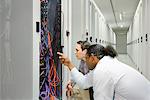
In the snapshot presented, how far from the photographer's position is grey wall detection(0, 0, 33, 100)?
1.27 meters

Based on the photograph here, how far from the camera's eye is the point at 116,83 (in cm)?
193

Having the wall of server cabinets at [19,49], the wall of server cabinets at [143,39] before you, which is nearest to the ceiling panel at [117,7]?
the wall of server cabinets at [143,39]

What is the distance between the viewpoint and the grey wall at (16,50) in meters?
1.27

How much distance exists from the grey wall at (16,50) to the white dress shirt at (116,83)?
2.45 feet

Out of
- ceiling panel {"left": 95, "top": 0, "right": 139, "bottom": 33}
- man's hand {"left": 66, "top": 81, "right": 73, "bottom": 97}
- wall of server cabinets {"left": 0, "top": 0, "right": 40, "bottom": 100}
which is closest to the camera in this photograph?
wall of server cabinets {"left": 0, "top": 0, "right": 40, "bottom": 100}

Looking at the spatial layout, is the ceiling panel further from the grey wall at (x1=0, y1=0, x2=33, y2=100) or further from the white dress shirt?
the grey wall at (x1=0, y1=0, x2=33, y2=100)

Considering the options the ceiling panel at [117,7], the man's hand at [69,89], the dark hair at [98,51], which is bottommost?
the man's hand at [69,89]

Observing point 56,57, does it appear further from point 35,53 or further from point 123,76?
point 35,53

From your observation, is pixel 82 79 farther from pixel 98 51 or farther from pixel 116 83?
pixel 116 83

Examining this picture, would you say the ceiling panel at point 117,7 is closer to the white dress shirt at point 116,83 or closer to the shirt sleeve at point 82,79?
the shirt sleeve at point 82,79

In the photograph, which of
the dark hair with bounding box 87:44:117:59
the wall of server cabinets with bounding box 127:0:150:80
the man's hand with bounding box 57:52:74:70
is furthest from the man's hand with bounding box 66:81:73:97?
the wall of server cabinets with bounding box 127:0:150:80

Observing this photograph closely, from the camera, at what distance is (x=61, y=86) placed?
2227 mm

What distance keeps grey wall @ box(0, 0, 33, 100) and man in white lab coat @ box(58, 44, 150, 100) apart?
75 cm

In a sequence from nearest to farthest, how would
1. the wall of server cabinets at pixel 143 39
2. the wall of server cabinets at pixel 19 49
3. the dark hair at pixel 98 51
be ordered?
1. the wall of server cabinets at pixel 19 49
2. the dark hair at pixel 98 51
3. the wall of server cabinets at pixel 143 39
